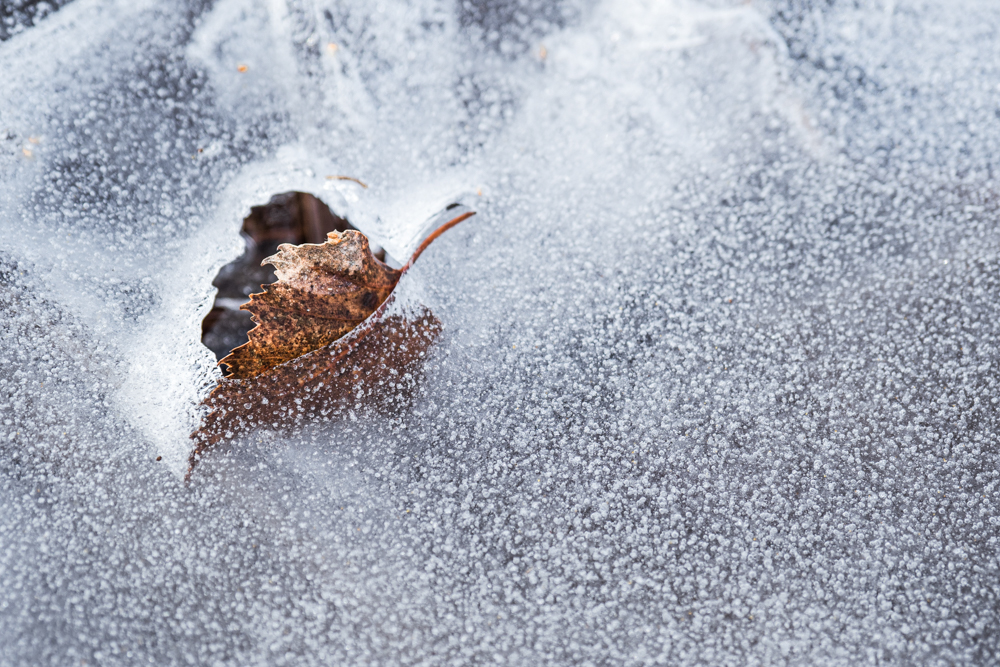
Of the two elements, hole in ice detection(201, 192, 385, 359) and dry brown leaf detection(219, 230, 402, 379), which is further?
hole in ice detection(201, 192, 385, 359)

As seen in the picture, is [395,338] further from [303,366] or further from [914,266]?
[914,266]

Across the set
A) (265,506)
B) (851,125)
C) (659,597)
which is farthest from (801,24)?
(265,506)

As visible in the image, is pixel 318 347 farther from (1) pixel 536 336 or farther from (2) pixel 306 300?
(1) pixel 536 336

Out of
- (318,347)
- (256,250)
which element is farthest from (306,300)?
(256,250)

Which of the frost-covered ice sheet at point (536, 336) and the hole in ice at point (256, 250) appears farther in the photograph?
the hole in ice at point (256, 250)
